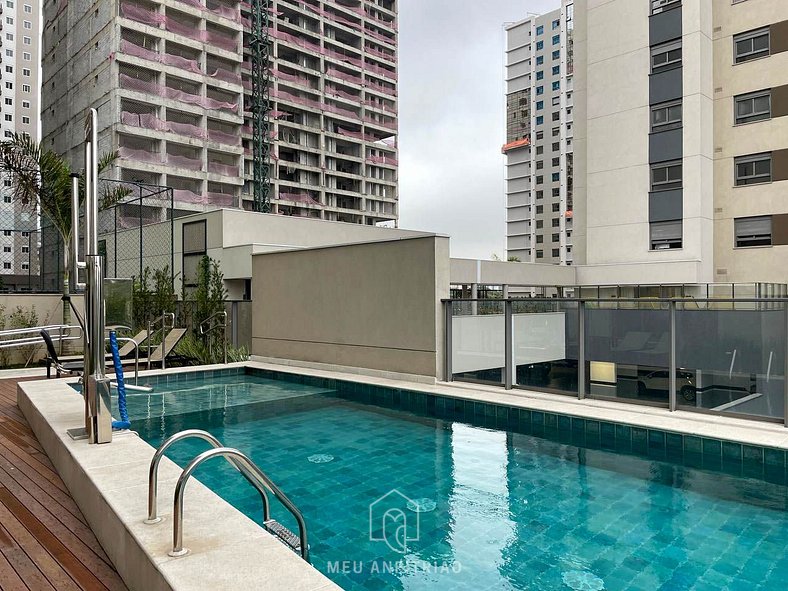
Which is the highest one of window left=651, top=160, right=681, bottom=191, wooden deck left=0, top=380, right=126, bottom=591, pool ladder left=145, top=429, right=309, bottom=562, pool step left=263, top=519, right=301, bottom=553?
window left=651, top=160, right=681, bottom=191

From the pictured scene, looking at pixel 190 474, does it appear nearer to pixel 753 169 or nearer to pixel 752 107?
pixel 753 169

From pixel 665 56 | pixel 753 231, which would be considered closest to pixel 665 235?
pixel 753 231

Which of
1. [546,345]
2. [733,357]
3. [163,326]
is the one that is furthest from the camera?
[163,326]

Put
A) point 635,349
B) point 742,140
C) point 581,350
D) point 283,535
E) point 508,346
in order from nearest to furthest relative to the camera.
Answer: point 283,535 < point 635,349 < point 581,350 < point 508,346 < point 742,140

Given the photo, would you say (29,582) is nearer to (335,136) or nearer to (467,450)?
(467,450)

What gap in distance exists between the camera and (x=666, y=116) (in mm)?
21688

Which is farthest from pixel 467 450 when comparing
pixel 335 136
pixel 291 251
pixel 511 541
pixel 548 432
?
pixel 335 136

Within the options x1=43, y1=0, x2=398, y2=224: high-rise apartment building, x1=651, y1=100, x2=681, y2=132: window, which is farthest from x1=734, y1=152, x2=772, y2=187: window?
x1=43, y1=0, x2=398, y2=224: high-rise apartment building

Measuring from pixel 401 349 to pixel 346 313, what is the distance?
5.05ft

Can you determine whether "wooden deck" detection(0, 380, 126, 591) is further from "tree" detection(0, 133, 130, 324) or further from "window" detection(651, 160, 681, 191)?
"window" detection(651, 160, 681, 191)

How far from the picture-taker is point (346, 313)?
10969 mm

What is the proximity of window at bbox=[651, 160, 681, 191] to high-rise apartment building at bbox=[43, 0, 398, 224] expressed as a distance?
89.4 ft

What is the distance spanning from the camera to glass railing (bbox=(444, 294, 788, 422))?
637cm

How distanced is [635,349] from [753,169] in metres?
17.5
